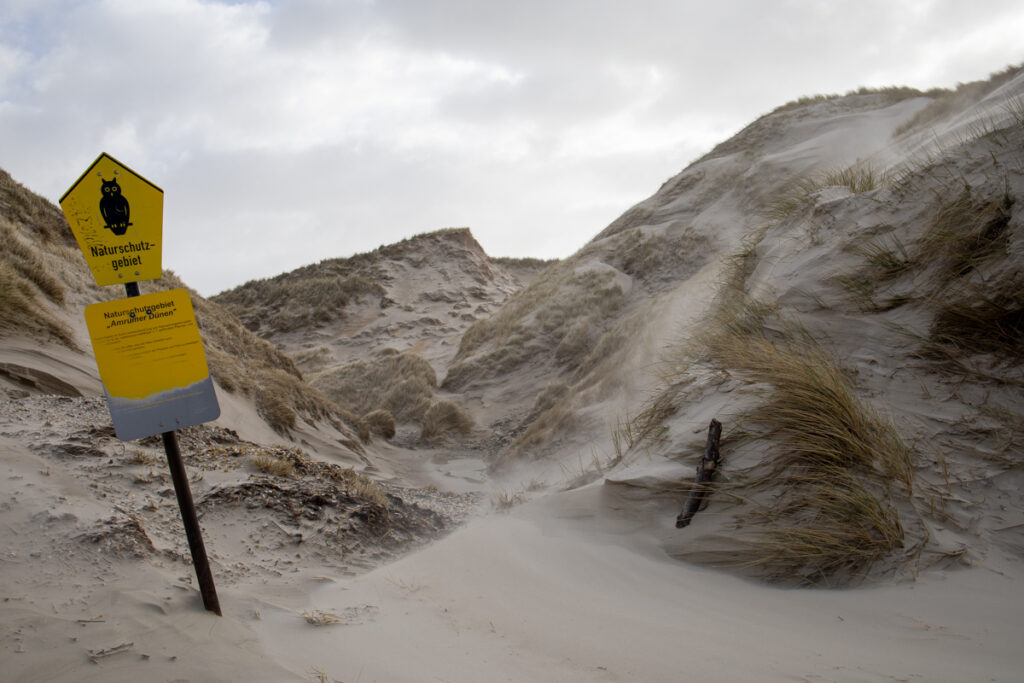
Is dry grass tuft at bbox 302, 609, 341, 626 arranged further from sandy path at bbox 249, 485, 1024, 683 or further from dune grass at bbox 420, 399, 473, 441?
dune grass at bbox 420, 399, 473, 441

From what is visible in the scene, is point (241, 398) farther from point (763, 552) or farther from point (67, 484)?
point (763, 552)

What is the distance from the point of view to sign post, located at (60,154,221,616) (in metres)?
2.70

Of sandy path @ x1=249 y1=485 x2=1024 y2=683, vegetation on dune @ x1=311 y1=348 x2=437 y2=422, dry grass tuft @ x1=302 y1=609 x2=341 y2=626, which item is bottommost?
sandy path @ x1=249 y1=485 x2=1024 y2=683

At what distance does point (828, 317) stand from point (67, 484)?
17.4 feet

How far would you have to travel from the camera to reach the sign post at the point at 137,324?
2.70m

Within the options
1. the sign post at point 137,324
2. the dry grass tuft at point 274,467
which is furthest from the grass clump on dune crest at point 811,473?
the dry grass tuft at point 274,467

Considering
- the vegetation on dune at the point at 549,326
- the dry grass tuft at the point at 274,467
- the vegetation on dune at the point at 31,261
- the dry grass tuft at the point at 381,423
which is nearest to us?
the dry grass tuft at the point at 274,467

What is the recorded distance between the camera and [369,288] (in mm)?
26719

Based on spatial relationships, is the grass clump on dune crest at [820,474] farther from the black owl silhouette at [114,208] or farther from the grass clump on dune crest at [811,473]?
the black owl silhouette at [114,208]

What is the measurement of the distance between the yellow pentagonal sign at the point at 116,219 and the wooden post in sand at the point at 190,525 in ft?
0.39

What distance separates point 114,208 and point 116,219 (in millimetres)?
49

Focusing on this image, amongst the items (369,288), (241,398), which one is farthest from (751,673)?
(369,288)

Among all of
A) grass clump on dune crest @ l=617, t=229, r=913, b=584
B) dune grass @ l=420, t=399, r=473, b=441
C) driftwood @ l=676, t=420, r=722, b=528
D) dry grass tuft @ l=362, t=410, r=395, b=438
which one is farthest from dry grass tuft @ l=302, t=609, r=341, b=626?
dry grass tuft @ l=362, t=410, r=395, b=438

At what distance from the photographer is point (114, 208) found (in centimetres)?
276
